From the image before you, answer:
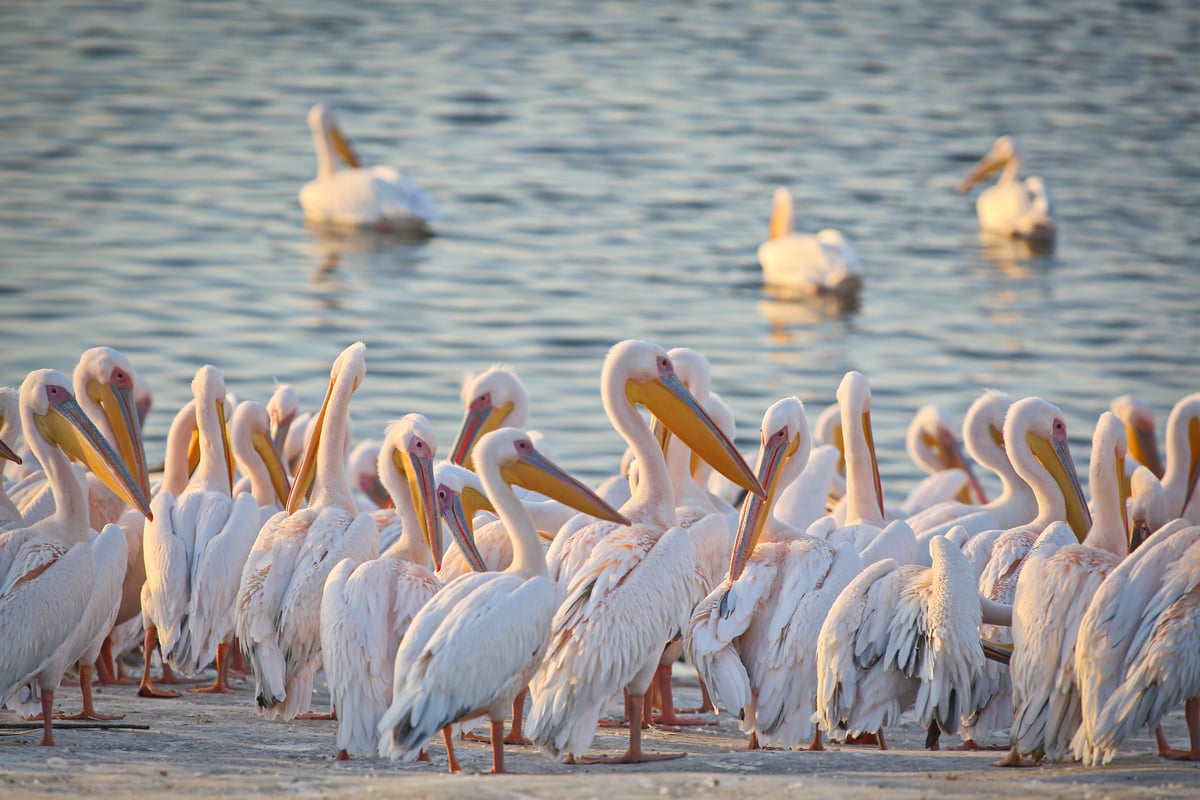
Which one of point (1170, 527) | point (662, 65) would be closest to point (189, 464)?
point (1170, 527)

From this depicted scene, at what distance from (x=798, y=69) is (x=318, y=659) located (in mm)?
23100

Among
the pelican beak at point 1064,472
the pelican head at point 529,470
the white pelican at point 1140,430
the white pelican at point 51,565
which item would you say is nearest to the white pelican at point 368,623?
the pelican head at point 529,470

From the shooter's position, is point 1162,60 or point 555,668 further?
point 1162,60

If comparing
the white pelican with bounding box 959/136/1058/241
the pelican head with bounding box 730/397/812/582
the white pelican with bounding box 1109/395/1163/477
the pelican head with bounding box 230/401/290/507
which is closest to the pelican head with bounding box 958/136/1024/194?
the white pelican with bounding box 959/136/1058/241

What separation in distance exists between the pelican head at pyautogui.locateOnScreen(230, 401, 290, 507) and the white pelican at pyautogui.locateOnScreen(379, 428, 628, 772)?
8.92 feet

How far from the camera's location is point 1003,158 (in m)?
19.8

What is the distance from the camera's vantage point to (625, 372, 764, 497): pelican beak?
6.09 m

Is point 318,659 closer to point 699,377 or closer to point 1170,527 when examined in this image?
point 699,377

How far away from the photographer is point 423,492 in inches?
222

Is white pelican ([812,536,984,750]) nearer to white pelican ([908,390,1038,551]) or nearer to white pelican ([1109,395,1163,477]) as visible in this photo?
white pelican ([908,390,1038,551])

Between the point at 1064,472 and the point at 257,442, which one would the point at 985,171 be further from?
the point at 257,442

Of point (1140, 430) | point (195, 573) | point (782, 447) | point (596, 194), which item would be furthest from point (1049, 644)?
point (596, 194)

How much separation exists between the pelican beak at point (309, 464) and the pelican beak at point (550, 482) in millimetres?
1630

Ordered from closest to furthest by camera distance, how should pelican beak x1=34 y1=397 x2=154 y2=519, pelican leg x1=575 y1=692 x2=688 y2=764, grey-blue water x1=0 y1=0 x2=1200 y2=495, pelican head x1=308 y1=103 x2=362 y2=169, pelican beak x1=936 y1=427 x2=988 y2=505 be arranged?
1. pelican leg x1=575 y1=692 x2=688 y2=764
2. pelican beak x1=34 y1=397 x2=154 y2=519
3. pelican beak x1=936 y1=427 x2=988 y2=505
4. grey-blue water x1=0 y1=0 x2=1200 y2=495
5. pelican head x1=308 y1=103 x2=362 y2=169
